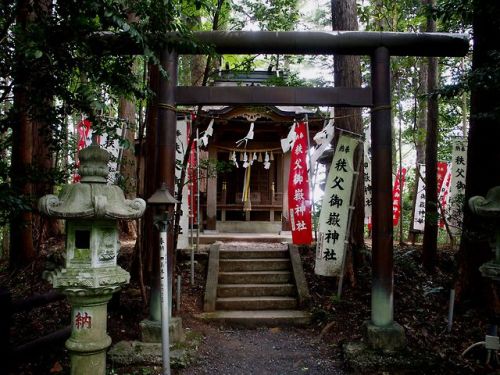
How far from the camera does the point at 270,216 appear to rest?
13266 millimetres

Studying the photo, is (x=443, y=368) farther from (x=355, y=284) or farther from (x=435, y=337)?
(x=355, y=284)

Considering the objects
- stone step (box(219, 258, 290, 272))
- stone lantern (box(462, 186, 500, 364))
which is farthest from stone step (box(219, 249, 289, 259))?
stone lantern (box(462, 186, 500, 364))

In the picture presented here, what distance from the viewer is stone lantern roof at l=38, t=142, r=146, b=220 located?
3426mm

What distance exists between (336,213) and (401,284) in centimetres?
199

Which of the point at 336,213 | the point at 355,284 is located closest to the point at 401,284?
the point at 355,284

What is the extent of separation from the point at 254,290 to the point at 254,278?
431mm

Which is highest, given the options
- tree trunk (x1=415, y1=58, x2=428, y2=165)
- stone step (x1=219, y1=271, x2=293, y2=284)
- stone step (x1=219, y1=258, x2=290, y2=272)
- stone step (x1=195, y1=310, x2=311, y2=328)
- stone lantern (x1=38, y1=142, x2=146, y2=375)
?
tree trunk (x1=415, y1=58, x2=428, y2=165)

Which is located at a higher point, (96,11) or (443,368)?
(96,11)

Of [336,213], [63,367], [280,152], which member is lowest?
[63,367]

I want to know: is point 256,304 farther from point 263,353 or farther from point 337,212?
point 337,212

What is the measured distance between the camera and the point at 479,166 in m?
5.74

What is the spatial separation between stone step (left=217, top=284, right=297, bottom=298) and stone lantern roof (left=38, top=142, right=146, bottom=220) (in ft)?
13.9

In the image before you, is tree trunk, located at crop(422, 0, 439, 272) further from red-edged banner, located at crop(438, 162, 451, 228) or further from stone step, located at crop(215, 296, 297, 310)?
red-edged banner, located at crop(438, 162, 451, 228)

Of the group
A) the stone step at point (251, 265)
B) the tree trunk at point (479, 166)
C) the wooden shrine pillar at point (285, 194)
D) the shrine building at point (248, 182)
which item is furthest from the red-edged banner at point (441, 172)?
the tree trunk at point (479, 166)
